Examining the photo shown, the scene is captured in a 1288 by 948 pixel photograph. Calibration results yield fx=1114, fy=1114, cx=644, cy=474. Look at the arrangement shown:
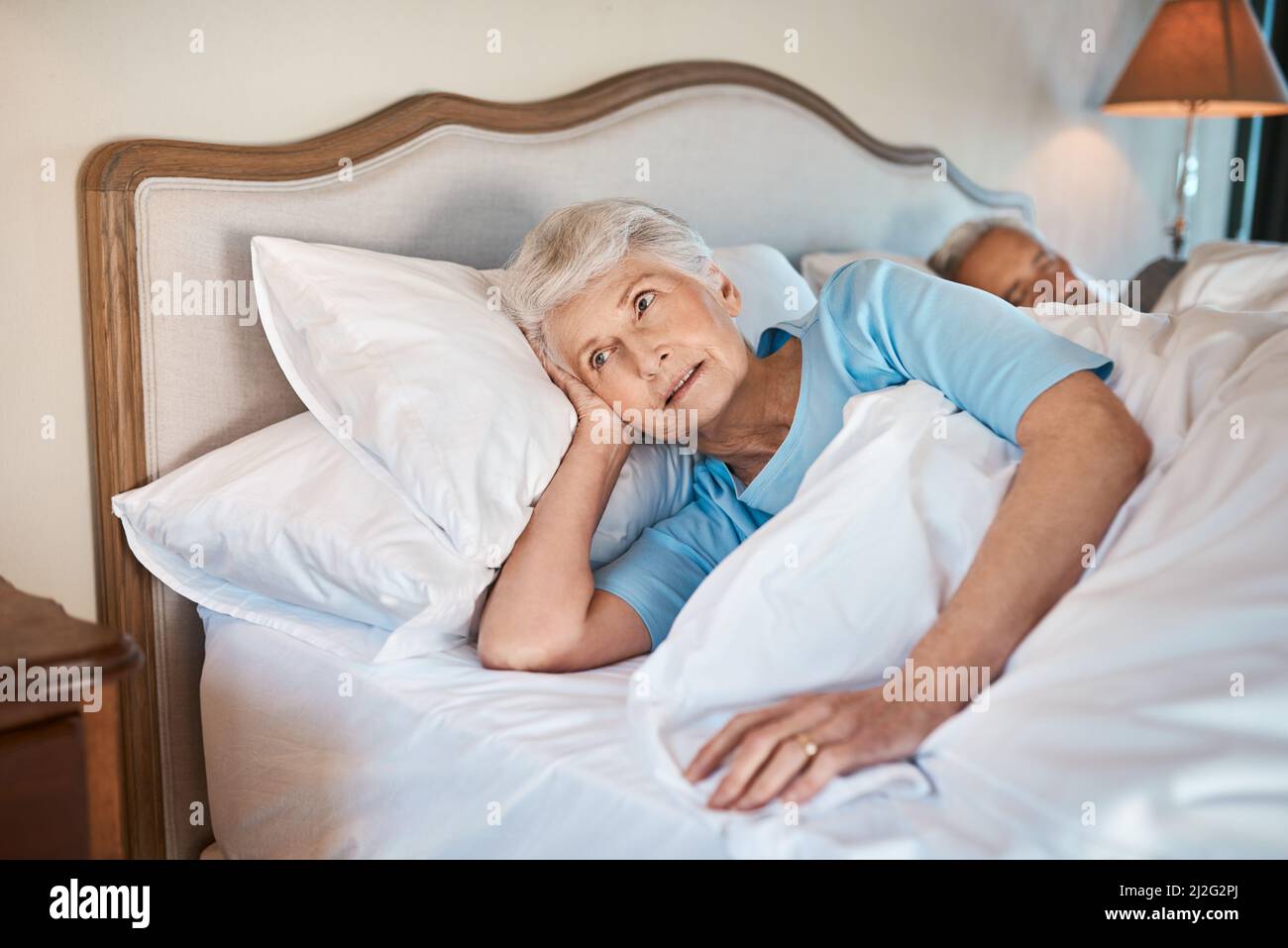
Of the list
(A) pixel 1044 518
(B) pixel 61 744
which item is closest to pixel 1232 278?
(A) pixel 1044 518

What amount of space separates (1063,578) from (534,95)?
1.20 meters

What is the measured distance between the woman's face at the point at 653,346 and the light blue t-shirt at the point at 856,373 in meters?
0.11

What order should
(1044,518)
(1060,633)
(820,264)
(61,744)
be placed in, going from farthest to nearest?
(820,264) < (1044,518) < (1060,633) < (61,744)

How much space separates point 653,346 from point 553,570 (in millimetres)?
296

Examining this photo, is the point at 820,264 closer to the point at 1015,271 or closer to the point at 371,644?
the point at 1015,271

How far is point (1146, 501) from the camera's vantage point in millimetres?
1051

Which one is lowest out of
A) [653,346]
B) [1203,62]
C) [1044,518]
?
[1044,518]

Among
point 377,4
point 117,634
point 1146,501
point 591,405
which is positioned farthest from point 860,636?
point 377,4

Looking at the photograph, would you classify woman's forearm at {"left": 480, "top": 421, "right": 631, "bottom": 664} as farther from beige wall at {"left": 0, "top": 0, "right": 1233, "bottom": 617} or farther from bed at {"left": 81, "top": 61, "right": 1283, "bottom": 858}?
beige wall at {"left": 0, "top": 0, "right": 1233, "bottom": 617}

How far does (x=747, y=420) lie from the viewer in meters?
1.38

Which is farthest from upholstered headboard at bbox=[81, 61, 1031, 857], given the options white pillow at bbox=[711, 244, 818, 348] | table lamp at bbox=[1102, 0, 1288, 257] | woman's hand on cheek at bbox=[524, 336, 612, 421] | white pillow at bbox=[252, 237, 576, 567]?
table lamp at bbox=[1102, 0, 1288, 257]

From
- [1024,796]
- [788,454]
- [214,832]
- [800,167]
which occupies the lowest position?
[214,832]

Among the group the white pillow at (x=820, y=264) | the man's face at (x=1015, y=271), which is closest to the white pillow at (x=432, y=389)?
the white pillow at (x=820, y=264)

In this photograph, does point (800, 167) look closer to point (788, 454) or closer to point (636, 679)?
point (788, 454)
